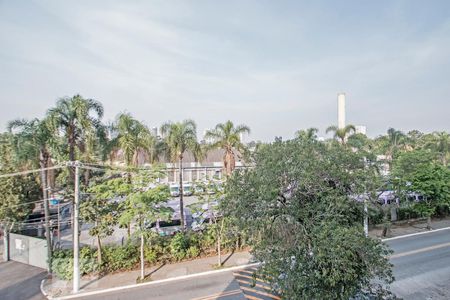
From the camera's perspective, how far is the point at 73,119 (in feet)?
54.5

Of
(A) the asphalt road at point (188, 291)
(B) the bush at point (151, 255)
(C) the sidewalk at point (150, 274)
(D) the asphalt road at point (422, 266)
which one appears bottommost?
(C) the sidewalk at point (150, 274)

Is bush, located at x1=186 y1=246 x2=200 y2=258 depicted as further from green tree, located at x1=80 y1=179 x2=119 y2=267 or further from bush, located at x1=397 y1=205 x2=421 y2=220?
bush, located at x1=397 y1=205 x2=421 y2=220

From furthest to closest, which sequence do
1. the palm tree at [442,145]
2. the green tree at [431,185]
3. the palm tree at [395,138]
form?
the palm tree at [442,145], the palm tree at [395,138], the green tree at [431,185]

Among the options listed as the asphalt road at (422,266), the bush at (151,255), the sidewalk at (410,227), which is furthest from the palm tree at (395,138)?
the bush at (151,255)

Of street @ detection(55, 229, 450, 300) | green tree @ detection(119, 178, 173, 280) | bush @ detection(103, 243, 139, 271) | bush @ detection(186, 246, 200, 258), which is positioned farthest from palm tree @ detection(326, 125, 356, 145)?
bush @ detection(103, 243, 139, 271)

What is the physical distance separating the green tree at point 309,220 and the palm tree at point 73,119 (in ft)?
38.1

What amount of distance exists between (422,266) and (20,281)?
76.9ft

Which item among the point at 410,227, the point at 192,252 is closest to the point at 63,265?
the point at 192,252

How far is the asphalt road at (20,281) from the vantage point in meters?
14.2

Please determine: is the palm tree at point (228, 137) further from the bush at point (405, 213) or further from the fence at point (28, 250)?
the bush at point (405, 213)

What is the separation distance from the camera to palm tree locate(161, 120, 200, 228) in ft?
66.7

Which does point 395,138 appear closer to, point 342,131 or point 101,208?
point 342,131

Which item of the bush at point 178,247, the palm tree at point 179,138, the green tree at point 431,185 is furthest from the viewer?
the green tree at point 431,185

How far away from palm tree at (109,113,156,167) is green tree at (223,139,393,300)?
1143cm
